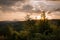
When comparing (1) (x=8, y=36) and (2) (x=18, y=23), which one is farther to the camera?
(2) (x=18, y=23)

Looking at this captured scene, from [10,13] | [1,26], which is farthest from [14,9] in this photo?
[1,26]

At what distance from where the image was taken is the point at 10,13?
2623mm

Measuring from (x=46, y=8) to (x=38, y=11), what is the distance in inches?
3.8

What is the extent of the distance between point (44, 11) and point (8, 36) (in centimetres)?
45

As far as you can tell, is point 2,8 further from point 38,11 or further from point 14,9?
point 38,11

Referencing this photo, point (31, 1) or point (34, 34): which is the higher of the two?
point (31, 1)

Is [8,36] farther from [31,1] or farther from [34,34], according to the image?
[31,1]

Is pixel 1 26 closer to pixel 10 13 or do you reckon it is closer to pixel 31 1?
pixel 10 13

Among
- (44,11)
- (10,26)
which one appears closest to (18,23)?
(10,26)

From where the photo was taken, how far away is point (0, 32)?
2.49 m

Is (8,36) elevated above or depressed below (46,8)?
below

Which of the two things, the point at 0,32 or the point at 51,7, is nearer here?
the point at 0,32

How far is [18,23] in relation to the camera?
2580mm

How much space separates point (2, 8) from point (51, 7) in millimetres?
482
